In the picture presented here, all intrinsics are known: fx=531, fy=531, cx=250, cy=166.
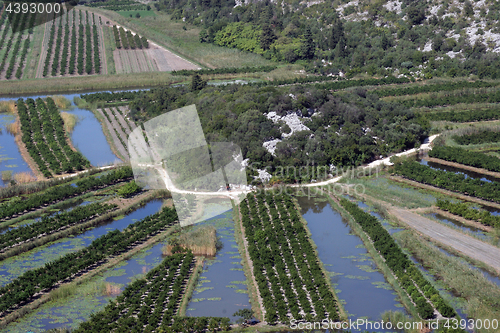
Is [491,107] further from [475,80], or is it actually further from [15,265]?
[15,265]

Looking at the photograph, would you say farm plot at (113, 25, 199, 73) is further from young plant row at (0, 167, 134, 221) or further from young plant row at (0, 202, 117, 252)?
young plant row at (0, 202, 117, 252)

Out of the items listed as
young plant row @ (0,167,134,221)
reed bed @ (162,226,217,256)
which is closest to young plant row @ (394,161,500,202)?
reed bed @ (162,226,217,256)

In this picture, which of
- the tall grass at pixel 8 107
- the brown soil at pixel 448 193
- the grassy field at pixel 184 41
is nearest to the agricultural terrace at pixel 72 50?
the grassy field at pixel 184 41

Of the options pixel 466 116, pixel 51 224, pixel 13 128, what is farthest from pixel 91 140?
pixel 466 116

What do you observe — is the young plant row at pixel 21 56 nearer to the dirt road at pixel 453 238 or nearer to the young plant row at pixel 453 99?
the young plant row at pixel 453 99

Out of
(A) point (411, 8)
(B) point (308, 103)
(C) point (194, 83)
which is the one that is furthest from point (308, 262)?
(A) point (411, 8)
